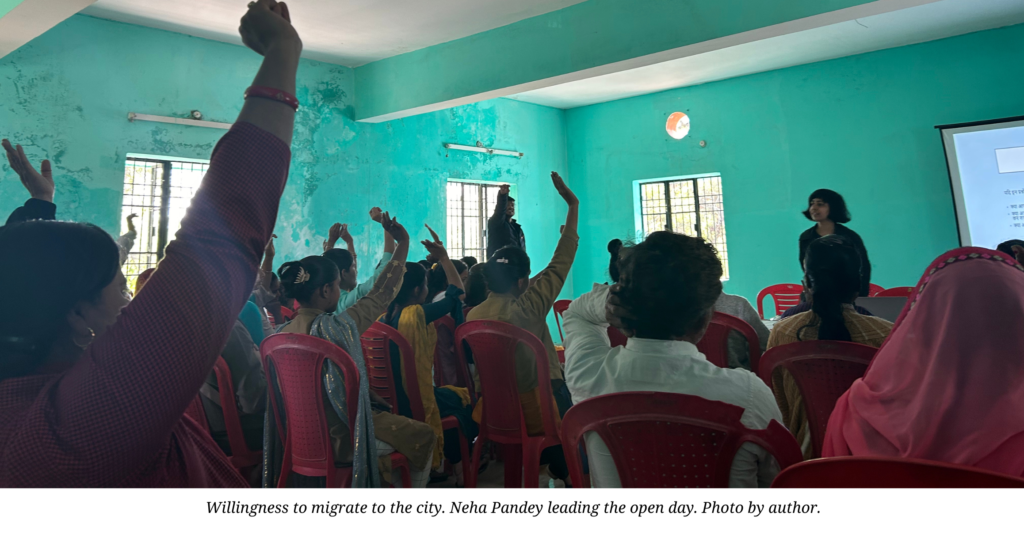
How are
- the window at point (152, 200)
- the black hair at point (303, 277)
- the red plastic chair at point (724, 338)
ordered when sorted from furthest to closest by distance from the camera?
the window at point (152, 200), the red plastic chair at point (724, 338), the black hair at point (303, 277)

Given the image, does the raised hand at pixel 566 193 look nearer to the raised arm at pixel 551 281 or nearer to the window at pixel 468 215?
the raised arm at pixel 551 281

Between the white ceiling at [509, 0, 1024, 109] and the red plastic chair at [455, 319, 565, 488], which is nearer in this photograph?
the red plastic chair at [455, 319, 565, 488]

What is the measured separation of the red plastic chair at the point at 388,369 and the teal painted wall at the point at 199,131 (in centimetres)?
346

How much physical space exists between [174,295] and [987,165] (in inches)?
265

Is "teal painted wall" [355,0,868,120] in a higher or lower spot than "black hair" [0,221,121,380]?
higher

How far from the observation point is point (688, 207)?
7.29 metres

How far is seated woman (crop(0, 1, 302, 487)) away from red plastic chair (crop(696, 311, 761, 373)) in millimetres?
1796

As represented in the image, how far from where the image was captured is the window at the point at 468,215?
277 inches

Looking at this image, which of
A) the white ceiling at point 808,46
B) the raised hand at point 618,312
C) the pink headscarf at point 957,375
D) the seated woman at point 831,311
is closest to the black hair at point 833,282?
the seated woman at point 831,311

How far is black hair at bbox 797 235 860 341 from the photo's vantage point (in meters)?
1.58

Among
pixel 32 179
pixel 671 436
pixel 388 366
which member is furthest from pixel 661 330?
pixel 32 179

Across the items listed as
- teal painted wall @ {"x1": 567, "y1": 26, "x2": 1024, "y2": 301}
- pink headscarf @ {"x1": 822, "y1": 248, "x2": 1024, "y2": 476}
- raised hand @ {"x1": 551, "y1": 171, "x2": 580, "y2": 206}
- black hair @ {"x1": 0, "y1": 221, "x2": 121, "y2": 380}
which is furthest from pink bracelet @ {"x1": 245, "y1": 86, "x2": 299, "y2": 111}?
teal painted wall @ {"x1": 567, "y1": 26, "x2": 1024, "y2": 301}

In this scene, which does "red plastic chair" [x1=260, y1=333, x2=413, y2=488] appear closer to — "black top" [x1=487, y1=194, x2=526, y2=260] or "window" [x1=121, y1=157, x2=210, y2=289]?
"black top" [x1=487, y1=194, x2=526, y2=260]

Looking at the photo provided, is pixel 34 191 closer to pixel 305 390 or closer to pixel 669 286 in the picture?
pixel 305 390
